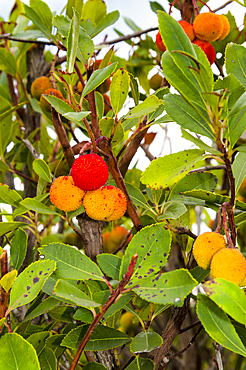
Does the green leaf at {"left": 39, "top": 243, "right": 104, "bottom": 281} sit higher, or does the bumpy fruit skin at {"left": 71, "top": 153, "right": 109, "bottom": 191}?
the bumpy fruit skin at {"left": 71, "top": 153, "right": 109, "bottom": 191}

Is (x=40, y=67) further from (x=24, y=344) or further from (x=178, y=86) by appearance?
(x=24, y=344)

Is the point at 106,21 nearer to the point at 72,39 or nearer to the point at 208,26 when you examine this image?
the point at 208,26

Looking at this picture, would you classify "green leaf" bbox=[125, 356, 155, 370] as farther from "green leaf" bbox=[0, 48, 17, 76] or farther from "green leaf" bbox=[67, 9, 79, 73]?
"green leaf" bbox=[0, 48, 17, 76]

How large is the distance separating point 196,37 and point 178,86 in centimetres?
49

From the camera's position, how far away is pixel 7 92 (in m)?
1.24

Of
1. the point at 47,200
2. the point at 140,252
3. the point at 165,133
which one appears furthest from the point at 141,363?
the point at 165,133

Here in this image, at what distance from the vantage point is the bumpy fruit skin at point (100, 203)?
1.98ft

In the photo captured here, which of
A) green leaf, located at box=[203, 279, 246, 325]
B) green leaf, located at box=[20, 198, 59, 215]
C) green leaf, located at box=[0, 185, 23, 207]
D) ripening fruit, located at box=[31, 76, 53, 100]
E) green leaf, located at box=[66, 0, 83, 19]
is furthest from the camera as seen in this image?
ripening fruit, located at box=[31, 76, 53, 100]

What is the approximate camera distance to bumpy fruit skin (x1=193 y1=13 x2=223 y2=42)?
780mm

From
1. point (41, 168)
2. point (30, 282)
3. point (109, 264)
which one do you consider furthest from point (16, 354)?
point (41, 168)

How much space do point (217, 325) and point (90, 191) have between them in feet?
1.12

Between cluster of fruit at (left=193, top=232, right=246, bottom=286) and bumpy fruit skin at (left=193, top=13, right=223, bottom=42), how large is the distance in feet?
1.73

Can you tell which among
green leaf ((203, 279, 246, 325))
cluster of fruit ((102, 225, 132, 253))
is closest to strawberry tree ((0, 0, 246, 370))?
green leaf ((203, 279, 246, 325))

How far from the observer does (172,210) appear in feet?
2.19
